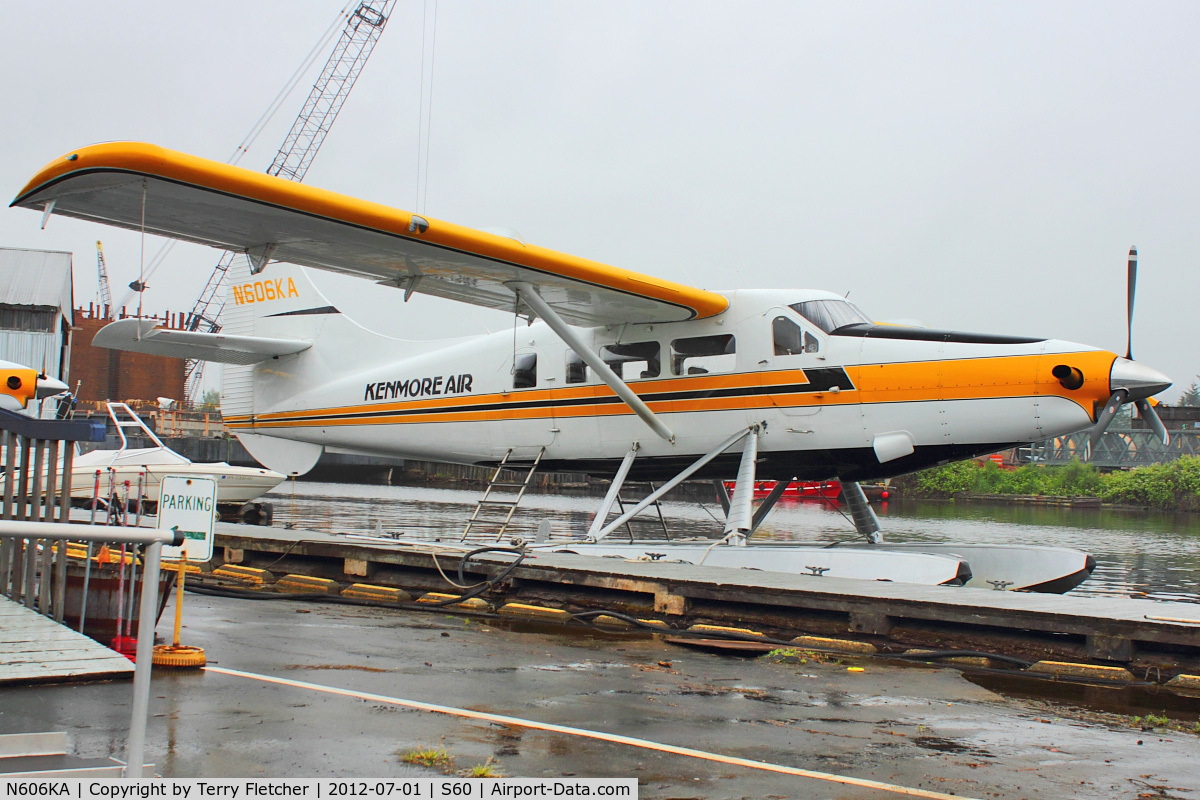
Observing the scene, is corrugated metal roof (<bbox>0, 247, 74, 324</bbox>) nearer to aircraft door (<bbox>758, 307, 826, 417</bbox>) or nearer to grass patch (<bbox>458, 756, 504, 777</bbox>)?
aircraft door (<bbox>758, 307, 826, 417</bbox>)

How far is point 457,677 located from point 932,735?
276cm

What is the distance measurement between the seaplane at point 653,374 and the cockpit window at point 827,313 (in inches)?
1.0

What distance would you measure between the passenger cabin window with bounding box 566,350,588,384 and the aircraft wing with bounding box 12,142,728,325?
1.58 feet

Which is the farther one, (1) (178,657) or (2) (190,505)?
(2) (190,505)

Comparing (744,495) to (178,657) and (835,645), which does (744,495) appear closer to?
(835,645)

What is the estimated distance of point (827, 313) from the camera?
398 inches

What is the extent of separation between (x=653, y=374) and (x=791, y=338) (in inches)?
69.0

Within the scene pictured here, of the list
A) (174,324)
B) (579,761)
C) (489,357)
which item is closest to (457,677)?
(579,761)

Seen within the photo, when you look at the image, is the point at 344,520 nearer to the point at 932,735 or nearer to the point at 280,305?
the point at 280,305

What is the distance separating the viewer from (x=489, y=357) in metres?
12.2

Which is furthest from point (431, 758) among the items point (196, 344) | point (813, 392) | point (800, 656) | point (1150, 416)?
point (196, 344)

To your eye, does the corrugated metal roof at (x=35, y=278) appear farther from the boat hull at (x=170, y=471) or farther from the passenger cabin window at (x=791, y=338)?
the passenger cabin window at (x=791, y=338)

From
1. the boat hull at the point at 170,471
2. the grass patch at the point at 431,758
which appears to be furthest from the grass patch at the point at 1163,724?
the boat hull at the point at 170,471

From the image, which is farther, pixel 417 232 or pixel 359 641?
pixel 417 232
